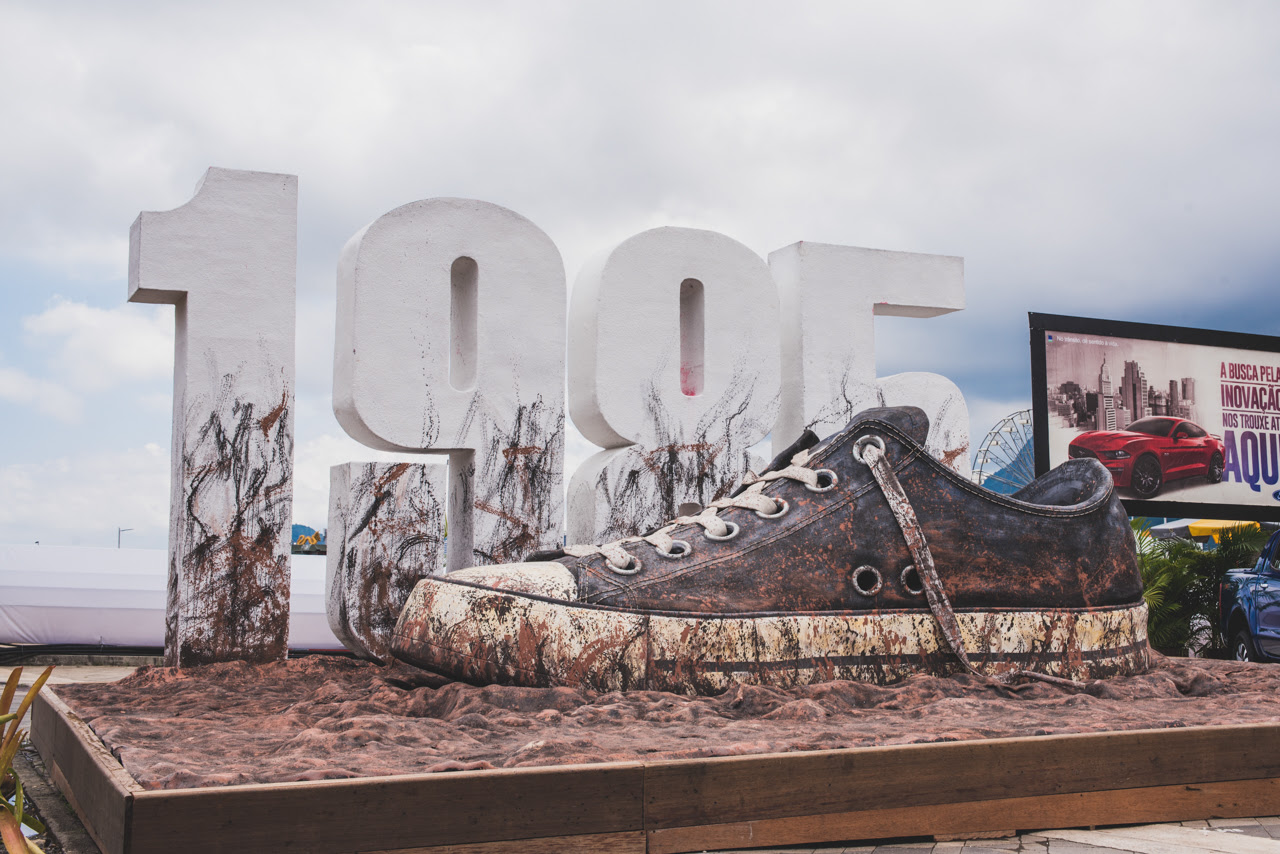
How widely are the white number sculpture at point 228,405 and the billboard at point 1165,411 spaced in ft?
17.4

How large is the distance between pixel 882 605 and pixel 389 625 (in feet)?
7.15

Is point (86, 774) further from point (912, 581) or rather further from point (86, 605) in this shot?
point (86, 605)

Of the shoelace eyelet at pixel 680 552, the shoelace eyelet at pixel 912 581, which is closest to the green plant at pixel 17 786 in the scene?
the shoelace eyelet at pixel 680 552

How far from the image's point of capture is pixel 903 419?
310cm

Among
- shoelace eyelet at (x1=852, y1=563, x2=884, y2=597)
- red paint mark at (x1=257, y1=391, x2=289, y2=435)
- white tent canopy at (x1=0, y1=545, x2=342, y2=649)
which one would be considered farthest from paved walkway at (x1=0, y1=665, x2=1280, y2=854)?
white tent canopy at (x1=0, y1=545, x2=342, y2=649)

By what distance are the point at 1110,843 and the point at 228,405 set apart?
137 inches

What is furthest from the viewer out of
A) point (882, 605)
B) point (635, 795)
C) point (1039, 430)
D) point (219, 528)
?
point (1039, 430)

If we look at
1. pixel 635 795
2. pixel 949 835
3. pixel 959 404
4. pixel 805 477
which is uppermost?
pixel 959 404

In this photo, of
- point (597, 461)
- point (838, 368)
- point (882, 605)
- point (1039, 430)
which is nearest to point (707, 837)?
point (882, 605)

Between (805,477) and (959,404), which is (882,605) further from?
(959,404)

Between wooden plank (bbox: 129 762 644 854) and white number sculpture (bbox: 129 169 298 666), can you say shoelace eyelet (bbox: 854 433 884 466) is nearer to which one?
wooden plank (bbox: 129 762 644 854)

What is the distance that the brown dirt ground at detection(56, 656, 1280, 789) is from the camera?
6.08 feet

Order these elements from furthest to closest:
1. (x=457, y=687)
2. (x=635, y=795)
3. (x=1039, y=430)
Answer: (x=1039, y=430) → (x=457, y=687) → (x=635, y=795)

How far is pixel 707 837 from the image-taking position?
1.74 meters
